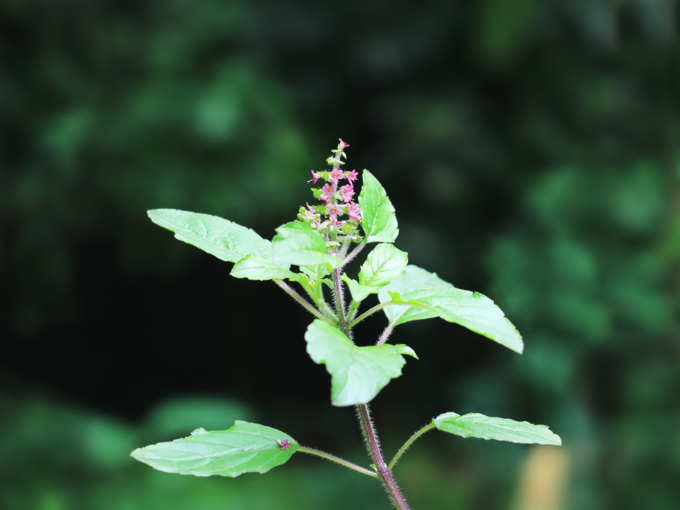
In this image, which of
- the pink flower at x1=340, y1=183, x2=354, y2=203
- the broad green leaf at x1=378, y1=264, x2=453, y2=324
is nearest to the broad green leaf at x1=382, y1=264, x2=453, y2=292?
the broad green leaf at x1=378, y1=264, x2=453, y2=324

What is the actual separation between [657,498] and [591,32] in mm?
1785

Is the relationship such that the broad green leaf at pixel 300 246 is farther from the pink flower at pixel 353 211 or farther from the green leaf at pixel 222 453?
the green leaf at pixel 222 453

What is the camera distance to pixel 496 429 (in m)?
0.50

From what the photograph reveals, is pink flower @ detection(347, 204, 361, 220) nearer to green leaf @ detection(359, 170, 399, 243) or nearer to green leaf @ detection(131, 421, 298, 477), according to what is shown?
green leaf @ detection(359, 170, 399, 243)

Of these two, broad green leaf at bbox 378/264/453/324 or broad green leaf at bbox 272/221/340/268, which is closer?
broad green leaf at bbox 272/221/340/268

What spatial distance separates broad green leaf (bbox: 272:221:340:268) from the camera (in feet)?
1.35

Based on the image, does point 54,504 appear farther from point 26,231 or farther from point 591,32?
point 591,32

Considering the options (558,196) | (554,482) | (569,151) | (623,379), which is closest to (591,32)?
(569,151)

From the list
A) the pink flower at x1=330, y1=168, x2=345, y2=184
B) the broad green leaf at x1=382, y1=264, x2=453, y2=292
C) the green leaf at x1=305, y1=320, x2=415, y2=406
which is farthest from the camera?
the broad green leaf at x1=382, y1=264, x2=453, y2=292

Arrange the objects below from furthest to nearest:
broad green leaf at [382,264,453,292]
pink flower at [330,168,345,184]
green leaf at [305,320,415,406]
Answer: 1. broad green leaf at [382,264,453,292]
2. pink flower at [330,168,345,184]
3. green leaf at [305,320,415,406]

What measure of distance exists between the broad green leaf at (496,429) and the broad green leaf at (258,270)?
190 millimetres

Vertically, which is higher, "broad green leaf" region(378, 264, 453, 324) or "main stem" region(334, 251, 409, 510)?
"broad green leaf" region(378, 264, 453, 324)

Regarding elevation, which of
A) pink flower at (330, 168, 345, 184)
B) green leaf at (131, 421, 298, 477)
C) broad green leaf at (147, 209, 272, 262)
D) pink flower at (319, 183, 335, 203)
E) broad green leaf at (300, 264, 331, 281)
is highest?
pink flower at (330, 168, 345, 184)

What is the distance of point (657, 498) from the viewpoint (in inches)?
85.0
